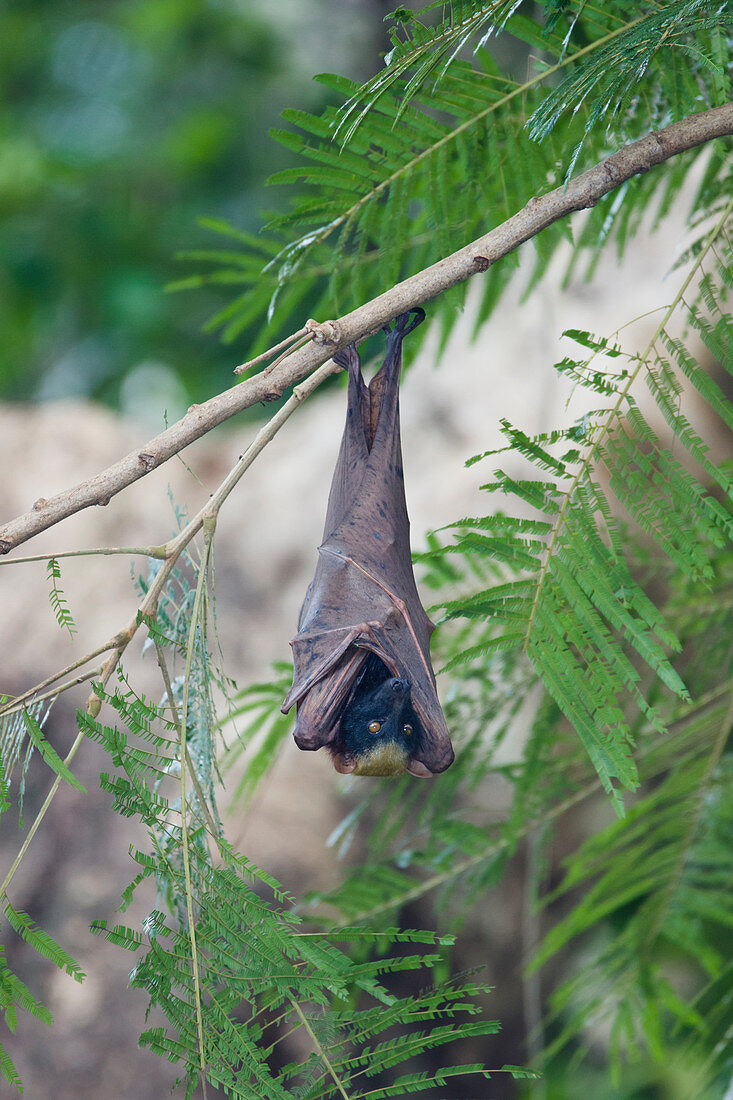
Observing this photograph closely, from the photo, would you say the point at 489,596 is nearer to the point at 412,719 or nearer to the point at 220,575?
the point at 412,719

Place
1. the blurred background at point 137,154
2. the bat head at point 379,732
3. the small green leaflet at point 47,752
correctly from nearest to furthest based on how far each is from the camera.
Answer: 1. the small green leaflet at point 47,752
2. the bat head at point 379,732
3. the blurred background at point 137,154

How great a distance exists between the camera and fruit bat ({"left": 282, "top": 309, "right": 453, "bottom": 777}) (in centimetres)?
103

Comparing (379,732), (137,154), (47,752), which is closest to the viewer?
(47,752)

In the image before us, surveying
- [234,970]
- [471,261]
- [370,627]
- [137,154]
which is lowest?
[234,970]

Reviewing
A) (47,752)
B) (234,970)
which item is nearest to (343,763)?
(234,970)

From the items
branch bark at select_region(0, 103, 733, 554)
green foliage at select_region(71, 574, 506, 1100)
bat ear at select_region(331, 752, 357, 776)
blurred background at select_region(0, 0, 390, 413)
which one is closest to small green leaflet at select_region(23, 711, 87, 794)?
green foliage at select_region(71, 574, 506, 1100)

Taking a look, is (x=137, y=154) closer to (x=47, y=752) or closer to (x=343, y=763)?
(x=343, y=763)

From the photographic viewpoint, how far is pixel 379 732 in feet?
3.38

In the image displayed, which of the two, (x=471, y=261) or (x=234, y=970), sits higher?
(x=471, y=261)

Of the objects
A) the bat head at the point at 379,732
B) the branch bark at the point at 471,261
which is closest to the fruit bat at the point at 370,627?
the bat head at the point at 379,732

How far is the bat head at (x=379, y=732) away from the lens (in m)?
1.02

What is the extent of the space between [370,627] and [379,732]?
0.12 m

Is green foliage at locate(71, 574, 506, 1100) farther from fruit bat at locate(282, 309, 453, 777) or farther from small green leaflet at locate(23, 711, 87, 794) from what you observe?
fruit bat at locate(282, 309, 453, 777)

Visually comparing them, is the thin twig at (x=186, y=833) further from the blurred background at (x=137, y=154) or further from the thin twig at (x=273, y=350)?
the blurred background at (x=137, y=154)
